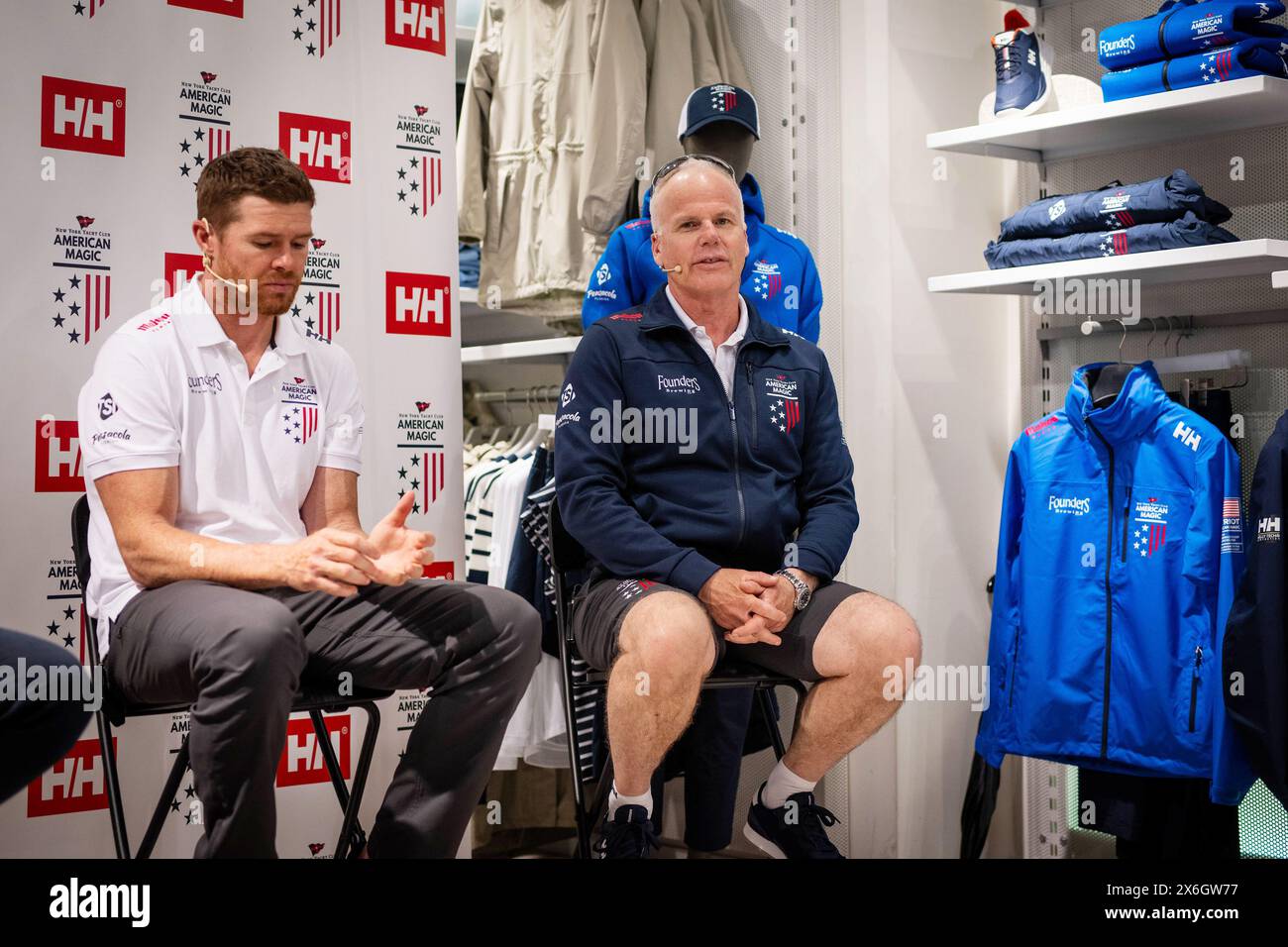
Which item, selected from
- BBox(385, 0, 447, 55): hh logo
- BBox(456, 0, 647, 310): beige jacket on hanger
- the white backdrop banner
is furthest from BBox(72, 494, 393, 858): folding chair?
BBox(456, 0, 647, 310): beige jacket on hanger

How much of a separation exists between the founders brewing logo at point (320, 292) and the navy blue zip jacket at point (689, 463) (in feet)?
2.12

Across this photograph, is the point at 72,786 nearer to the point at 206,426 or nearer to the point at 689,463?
the point at 206,426

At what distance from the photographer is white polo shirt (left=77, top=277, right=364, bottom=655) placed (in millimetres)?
2473

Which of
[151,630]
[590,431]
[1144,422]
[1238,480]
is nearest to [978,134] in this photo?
[1144,422]

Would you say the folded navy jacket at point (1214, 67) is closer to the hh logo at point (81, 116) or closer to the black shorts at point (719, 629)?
the black shorts at point (719, 629)

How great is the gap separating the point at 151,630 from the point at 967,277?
82.7 inches

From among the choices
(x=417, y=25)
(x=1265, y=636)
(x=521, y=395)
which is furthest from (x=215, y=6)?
(x=1265, y=636)

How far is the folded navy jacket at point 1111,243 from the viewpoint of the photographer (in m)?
3.04

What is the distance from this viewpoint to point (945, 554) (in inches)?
143

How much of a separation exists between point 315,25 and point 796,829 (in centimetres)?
206

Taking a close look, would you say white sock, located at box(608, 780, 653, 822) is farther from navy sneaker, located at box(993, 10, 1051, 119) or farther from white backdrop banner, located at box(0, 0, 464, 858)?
navy sneaker, located at box(993, 10, 1051, 119)

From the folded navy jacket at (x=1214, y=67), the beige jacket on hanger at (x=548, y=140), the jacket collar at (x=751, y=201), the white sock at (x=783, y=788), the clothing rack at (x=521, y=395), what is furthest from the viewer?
the clothing rack at (x=521, y=395)

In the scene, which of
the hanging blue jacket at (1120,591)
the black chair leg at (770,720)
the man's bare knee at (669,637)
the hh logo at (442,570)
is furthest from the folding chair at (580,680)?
the hanging blue jacket at (1120,591)

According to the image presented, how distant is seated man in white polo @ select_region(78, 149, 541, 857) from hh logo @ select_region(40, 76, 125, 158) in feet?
0.96
